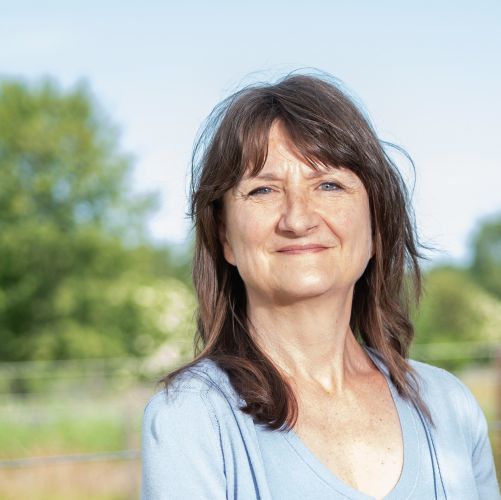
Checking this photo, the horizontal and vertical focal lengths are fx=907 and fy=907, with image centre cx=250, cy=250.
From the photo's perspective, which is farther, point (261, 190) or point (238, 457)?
point (261, 190)

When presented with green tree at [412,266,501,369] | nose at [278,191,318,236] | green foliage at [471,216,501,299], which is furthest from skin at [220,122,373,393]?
green foliage at [471,216,501,299]

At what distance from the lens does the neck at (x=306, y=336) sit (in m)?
1.41

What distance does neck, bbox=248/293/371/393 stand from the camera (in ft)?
4.61

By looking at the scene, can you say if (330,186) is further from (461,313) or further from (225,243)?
(461,313)

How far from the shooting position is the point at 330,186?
1371mm

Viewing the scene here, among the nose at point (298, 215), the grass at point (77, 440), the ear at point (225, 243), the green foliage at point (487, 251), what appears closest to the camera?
the nose at point (298, 215)

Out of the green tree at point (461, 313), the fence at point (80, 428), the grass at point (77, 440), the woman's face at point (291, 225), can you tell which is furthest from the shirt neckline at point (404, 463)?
the green tree at point (461, 313)

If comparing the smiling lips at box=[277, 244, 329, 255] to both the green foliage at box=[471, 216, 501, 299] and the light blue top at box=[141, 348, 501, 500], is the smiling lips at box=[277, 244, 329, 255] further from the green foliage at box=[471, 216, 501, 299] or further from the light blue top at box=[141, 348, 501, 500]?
the green foliage at box=[471, 216, 501, 299]

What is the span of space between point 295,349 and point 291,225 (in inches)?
8.7

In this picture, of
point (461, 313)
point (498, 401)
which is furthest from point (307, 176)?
point (461, 313)

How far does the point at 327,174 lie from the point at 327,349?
0.29 m

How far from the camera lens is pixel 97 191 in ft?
71.6

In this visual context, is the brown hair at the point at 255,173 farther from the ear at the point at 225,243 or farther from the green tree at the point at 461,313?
the green tree at the point at 461,313

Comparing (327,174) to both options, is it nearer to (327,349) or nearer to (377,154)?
(377,154)
